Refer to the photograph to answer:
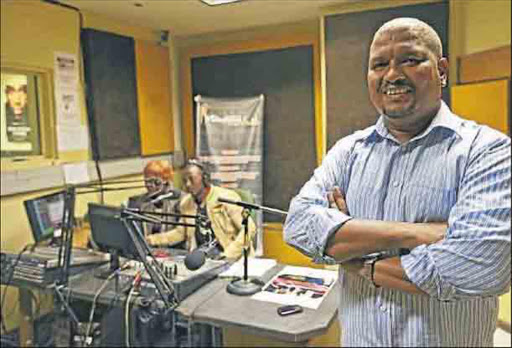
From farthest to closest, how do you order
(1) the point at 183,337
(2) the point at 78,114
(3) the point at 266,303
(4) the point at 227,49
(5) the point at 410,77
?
(2) the point at 78,114 < (1) the point at 183,337 < (3) the point at 266,303 < (4) the point at 227,49 < (5) the point at 410,77

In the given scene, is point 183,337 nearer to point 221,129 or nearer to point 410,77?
point 221,129

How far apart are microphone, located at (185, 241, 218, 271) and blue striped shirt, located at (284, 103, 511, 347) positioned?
0.62 m

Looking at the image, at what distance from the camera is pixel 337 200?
2.52 feet

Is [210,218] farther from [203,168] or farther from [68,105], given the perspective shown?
[68,105]

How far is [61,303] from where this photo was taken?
6.59ft

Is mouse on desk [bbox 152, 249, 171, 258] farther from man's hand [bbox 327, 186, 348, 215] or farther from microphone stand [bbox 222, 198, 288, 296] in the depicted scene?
man's hand [bbox 327, 186, 348, 215]

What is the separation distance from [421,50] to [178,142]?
0.92 meters

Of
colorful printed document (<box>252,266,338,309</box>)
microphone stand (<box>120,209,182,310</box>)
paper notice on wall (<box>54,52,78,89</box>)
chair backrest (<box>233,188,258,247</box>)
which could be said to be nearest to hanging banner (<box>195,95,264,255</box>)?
chair backrest (<box>233,188,258,247</box>)

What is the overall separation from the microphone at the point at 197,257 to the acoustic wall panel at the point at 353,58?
0.55 meters

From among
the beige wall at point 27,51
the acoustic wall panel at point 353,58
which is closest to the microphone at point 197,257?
the beige wall at point 27,51

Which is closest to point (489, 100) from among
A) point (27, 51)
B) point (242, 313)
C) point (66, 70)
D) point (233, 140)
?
point (233, 140)

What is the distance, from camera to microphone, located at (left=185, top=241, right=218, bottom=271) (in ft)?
4.63

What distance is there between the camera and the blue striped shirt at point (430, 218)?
585mm

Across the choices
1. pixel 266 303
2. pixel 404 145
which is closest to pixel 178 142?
pixel 266 303
